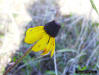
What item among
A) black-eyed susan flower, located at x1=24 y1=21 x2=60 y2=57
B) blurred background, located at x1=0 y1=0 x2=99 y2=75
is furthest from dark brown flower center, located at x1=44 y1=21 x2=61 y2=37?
blurred background, located at x1=0 y1=0 x2=99 y2=75

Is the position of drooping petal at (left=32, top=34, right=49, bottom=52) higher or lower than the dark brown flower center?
lower

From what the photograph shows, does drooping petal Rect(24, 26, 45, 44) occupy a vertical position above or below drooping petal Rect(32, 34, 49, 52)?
above

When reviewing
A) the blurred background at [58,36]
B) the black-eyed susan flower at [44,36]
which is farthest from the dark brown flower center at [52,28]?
the blurred background at [58,36]

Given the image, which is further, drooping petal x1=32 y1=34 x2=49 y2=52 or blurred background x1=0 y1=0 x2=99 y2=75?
blurred background x1=0 y1=0 x2=99 y2=75

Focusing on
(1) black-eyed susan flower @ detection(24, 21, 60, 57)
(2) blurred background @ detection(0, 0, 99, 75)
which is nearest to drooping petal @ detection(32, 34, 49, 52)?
(1) black-eyed susan flower @ detection(24, 21, 60, 57)

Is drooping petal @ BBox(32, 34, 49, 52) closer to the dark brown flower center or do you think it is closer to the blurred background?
the dark brown flower center

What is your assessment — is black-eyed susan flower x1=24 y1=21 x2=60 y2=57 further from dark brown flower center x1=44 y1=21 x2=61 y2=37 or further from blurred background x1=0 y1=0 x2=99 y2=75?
blurred background x1=0 y1=0 x2=99 y2=75

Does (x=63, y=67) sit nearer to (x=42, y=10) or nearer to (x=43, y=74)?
(x=43, y=74)

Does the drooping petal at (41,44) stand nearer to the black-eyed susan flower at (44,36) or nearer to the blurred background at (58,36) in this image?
the black-eyed susan flower at (44,36)
